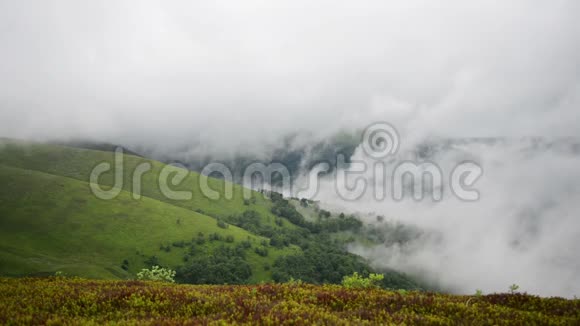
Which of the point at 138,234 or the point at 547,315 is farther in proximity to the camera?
the point at 138,234

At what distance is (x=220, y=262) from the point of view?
639ft

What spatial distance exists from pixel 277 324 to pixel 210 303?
351 centimetres

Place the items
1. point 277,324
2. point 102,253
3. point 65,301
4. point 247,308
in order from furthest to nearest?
point 102,253, point 65,301, point 247,308, point 277,324

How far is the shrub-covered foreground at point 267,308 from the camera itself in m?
10.9

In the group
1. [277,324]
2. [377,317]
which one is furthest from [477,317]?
[277,324]

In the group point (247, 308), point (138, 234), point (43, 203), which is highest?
point (43, 203)

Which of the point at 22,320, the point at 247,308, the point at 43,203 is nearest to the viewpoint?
the point at 22,320

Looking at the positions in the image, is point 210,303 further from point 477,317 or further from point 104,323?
point 477,317

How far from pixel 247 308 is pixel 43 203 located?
22838 centimetres

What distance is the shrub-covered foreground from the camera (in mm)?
10867

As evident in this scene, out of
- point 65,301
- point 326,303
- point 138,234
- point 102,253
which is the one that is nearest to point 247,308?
point 326,303

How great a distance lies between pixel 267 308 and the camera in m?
11.9

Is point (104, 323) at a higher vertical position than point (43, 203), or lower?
lower

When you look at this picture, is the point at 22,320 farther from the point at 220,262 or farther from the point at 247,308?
the point at 220,262
